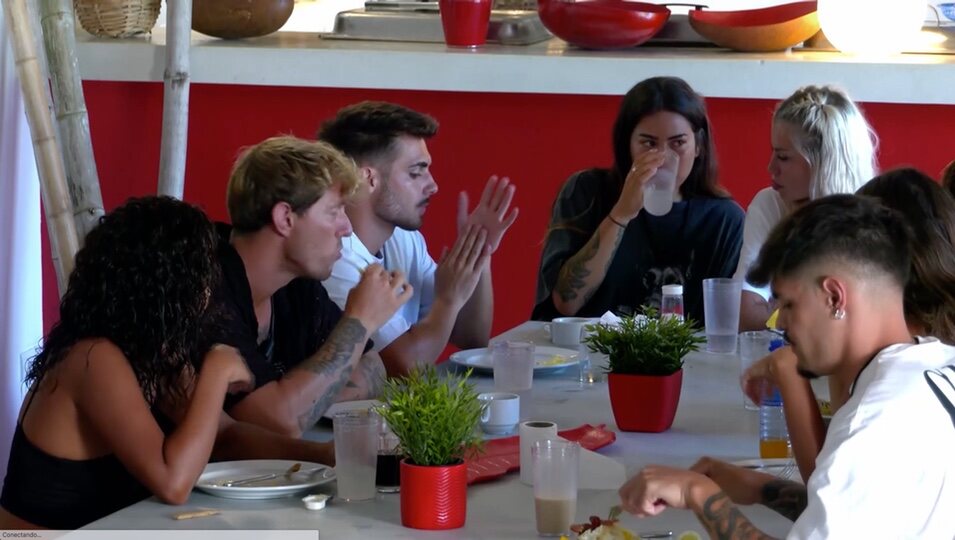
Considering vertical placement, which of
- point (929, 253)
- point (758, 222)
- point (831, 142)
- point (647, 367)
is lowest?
point (758, 222)

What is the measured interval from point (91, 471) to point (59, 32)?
1.54m

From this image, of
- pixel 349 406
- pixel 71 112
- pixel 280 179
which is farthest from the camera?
pixel 71 112

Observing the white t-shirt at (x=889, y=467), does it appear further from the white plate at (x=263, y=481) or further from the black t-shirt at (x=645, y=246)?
the black t-shirt at (x=645, y=246)

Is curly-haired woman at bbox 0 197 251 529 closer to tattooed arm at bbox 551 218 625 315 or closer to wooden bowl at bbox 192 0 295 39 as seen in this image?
tattooed arm at bbox 551 218 625 315

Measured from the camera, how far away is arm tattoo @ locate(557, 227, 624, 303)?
3086mm

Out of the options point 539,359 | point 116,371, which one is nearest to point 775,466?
point 539,359

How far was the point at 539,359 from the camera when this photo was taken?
8.01 ft

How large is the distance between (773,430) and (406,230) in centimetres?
134

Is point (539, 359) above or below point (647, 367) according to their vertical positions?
below

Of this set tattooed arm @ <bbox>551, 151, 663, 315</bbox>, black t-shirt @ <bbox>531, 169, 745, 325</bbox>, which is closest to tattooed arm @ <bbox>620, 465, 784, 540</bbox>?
tattooed arm @ <bbox>551, 151, 663, 315</bbox>

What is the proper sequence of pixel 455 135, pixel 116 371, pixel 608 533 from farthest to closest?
pixel 455 135, pixel 116 371, pixel 608 533

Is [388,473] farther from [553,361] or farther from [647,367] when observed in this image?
[553,361]

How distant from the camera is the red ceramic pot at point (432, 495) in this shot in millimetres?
1442

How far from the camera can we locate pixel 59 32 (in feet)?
9.84
